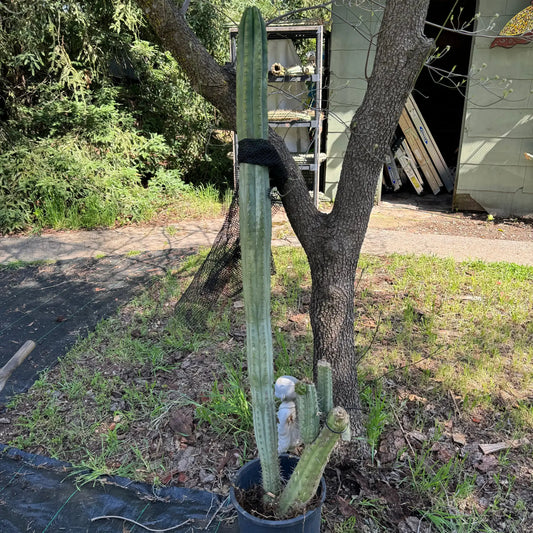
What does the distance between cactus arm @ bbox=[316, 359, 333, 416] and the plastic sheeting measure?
0.73m

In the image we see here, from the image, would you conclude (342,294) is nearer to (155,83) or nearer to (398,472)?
(398,472)

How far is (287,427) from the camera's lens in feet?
5.73

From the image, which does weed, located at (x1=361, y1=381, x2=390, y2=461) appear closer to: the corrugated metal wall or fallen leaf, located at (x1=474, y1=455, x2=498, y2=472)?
fallen leaf, located at (x1=474, y1=455, x2=498, y2=472)

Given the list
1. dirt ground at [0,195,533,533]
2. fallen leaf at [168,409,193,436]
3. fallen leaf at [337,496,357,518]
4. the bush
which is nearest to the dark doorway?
the bush

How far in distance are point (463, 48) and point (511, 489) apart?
27.8ft

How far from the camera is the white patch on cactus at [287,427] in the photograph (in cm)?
174

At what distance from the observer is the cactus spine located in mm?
1457

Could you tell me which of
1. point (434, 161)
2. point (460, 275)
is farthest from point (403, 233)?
point (434, 161)

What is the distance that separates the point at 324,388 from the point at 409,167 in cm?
670

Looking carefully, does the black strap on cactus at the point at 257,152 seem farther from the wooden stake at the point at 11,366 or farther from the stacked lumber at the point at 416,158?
the stacked lumber at the point at 416,158

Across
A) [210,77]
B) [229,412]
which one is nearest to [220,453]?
[229,412]

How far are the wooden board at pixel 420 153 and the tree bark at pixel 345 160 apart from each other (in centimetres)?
554

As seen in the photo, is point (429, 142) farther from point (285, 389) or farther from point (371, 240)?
point (285, 389)

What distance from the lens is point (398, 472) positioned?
2.09m
